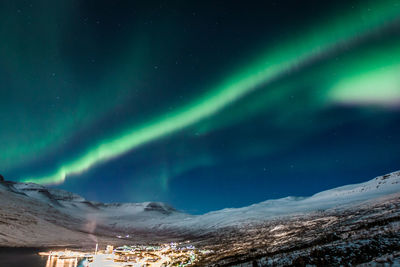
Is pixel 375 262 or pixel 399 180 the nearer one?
pixel 375 262

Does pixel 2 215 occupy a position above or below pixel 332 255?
above

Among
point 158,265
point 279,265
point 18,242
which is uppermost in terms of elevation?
point 18,242

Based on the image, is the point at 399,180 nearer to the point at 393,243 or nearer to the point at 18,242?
the point at 393,243

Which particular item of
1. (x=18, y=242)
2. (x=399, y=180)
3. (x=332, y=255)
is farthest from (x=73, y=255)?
(x=399, y=180)

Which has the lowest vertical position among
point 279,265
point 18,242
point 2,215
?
point 279,265

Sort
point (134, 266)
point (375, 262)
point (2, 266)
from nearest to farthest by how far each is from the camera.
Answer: point (375, 262) → point (2, 266) → point (134, 266)

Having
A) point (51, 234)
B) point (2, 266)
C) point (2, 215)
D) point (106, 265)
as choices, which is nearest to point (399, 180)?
point (106, 265)

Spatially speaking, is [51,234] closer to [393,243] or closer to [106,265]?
[106,265]

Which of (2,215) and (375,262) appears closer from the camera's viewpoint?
(375,262)

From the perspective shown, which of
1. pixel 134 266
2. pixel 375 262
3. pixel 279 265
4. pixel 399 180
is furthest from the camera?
pixel 399 180
